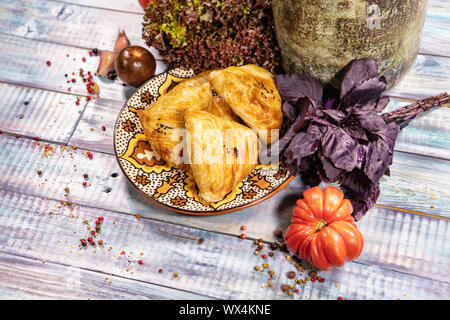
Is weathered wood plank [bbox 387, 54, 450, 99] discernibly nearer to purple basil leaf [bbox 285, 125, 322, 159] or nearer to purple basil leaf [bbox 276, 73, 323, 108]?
purple basil leaf [bbox 276, 73, 323, 108]

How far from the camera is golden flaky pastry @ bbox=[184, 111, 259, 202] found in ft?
4.66

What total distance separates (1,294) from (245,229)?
2.69ft

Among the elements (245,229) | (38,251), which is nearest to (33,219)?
(38,251)

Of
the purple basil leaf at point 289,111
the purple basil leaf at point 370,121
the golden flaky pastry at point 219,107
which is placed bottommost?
the golden flaky pastry at point 219,107

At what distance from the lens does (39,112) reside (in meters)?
1.88

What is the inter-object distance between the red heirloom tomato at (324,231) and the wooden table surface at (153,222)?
11 centimetres

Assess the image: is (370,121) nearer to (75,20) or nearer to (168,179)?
(168,179)

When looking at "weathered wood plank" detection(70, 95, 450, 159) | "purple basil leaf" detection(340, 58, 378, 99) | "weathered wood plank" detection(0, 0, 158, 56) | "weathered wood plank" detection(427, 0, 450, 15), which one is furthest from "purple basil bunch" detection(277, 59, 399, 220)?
"weathered wood plank" detection(0, 0, 158, 56)

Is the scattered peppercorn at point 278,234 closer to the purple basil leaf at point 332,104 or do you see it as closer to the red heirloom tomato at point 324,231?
the red heirloom tomato at point 324,231

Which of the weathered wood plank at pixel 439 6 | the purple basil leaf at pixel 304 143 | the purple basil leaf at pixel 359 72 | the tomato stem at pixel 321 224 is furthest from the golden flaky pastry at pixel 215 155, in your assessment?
the weathered wood plank at pixel 439 6

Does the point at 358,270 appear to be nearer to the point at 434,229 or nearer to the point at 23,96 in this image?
the point at 434,229

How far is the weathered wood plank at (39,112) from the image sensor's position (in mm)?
1832

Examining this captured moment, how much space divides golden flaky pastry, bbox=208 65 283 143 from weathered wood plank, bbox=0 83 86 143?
635 millimetres

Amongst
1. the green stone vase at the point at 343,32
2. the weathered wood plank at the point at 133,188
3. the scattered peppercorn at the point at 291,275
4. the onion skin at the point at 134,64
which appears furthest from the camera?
the onion skin at the point at 134,64
